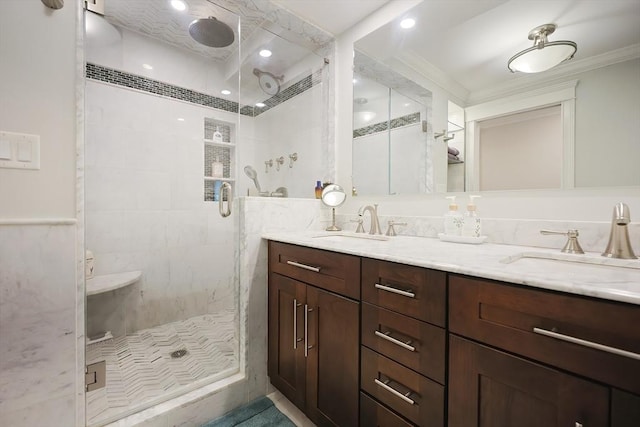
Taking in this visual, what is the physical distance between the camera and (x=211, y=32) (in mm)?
2035

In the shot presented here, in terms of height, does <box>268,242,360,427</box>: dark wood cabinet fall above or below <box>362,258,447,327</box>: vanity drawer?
below

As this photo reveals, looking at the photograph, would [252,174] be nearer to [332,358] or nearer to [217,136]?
[217,136]

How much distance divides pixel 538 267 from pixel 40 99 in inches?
70.6

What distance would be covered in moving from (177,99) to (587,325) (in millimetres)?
2721

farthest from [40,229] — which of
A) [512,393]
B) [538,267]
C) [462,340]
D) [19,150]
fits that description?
[538,267]

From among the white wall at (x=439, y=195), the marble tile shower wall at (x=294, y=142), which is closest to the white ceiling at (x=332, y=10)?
the white wall at (x=439, y=195)

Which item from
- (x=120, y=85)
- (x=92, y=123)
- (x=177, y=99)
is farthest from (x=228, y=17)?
(x=92, y=123)

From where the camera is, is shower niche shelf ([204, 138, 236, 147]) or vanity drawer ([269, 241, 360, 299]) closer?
vanity drawer ([269, 241, 360, 299])

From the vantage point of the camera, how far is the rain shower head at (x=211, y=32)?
195cm

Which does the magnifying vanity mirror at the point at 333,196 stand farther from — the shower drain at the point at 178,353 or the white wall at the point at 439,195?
the shower drain at the point at 178,353

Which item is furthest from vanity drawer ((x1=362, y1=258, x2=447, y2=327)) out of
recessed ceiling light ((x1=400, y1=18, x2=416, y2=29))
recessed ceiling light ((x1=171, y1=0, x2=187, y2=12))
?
recessed ceiling light ((x1=171, y1=0, x2=187, y2=12))

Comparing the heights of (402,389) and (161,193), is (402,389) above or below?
below

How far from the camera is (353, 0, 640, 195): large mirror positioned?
3.22 feet

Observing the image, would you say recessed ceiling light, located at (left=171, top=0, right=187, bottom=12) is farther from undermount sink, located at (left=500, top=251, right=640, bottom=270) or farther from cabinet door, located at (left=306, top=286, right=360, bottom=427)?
undermount sink, located at (left=500, top=251, right=640, bottom=270)
